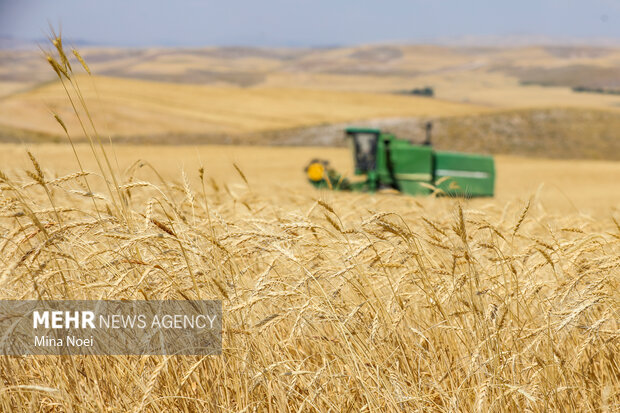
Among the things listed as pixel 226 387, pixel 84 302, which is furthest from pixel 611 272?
pixel 84 302

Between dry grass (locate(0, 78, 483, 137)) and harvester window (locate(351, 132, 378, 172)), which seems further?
dry grass (locate(0, 78, 483, 137))

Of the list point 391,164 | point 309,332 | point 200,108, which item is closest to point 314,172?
point 391,164

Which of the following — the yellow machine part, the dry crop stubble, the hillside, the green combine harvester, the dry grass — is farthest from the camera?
the dry grass

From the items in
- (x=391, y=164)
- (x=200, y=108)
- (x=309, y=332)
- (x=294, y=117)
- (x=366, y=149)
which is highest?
(x=309, y=332)

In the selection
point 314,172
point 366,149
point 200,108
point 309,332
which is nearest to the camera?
point 309,332

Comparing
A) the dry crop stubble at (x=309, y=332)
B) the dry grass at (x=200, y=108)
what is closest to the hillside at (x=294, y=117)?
the dry grass at (x=200, y=108)

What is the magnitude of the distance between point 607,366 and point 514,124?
96.9ft

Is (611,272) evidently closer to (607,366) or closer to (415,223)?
(607,366)

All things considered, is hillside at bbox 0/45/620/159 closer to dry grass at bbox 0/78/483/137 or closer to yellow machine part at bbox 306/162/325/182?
dry grass at bbox 0/78/483/137

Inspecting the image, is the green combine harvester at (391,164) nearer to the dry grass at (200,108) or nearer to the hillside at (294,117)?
the hillside at (294,117)

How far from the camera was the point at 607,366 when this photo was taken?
6.37 feet

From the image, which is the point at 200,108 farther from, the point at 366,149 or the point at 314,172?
the point at 314,172

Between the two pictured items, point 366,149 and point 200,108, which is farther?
point 200,108

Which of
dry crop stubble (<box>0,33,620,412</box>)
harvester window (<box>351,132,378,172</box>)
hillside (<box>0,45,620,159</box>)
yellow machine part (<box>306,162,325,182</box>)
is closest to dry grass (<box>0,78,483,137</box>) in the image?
hillside (<box>0,45,620,159</box>)
